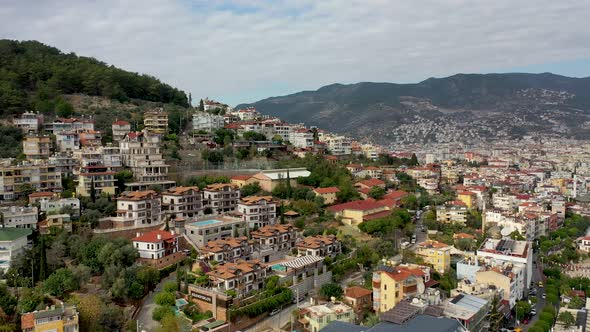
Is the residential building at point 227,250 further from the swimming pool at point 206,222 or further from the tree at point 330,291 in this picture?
the tree at point 330,291

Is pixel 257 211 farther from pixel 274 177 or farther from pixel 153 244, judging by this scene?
pixel 153 244

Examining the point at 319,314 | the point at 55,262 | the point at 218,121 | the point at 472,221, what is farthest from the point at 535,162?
the point at 55,262

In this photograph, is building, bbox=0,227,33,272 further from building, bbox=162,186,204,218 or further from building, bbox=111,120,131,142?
building, bbox=111,120,131,142

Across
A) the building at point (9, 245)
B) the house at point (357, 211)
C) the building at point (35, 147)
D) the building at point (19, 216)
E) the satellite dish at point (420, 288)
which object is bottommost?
the satellite dish at point (420, 288)

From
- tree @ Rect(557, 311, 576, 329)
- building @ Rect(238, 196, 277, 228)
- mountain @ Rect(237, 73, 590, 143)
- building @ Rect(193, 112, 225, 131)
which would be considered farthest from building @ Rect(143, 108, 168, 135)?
mountain @ Rect(237, 73, 590, 143)

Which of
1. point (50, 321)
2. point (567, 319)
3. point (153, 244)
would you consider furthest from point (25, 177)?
point (567, 319)

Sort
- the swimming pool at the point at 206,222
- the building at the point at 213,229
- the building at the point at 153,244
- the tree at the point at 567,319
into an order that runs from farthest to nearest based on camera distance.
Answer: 1. the swimming pool at the point at 206,222
2. the building at the point at 213,229
3. the building at the point at 153,244
4. the tree at the point at 567,319

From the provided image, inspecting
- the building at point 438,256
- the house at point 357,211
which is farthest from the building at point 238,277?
the house at point 357,211
